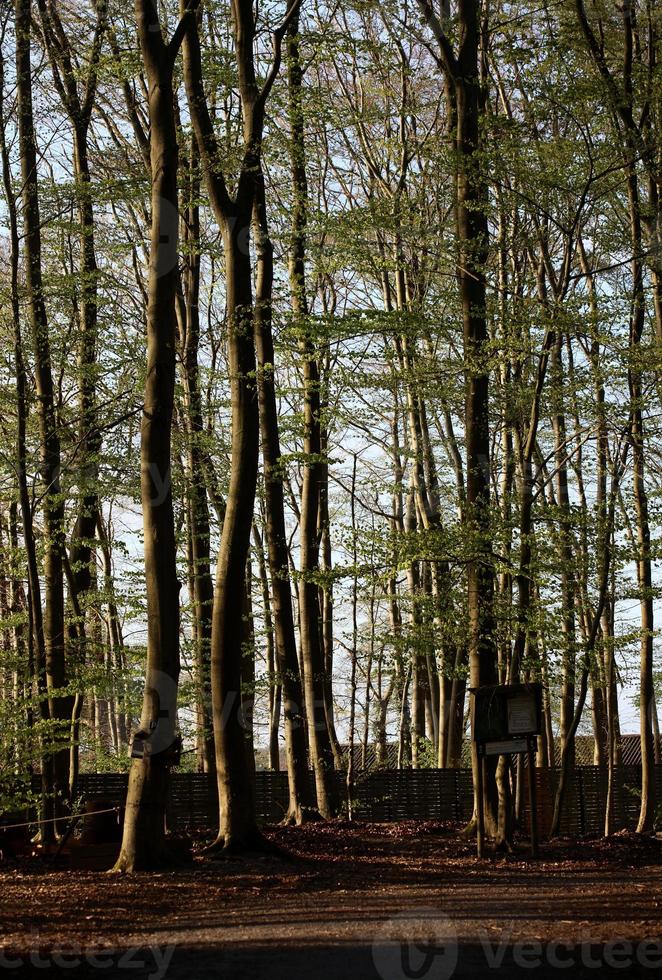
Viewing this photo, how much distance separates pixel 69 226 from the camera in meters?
14.4

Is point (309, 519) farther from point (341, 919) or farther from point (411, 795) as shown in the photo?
point (341, 919)

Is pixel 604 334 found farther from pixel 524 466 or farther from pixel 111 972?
pixel 111 972

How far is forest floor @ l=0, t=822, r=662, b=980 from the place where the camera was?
5.98 meters

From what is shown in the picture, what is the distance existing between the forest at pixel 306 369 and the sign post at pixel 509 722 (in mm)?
341

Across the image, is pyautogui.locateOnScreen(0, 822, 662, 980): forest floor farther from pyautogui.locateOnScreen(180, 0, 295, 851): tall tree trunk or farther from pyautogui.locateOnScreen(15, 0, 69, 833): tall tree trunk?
pyautogui.locateOnScreen(15, 0, 69, 833): tall tree trunk

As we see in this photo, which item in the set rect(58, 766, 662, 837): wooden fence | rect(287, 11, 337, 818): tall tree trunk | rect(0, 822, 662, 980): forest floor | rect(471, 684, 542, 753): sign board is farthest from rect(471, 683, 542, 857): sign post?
rect(58, 766, 662, 837): wooden fence

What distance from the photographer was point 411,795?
2006 centimetres

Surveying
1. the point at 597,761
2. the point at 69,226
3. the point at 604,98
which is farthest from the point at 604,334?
the point at 597,761

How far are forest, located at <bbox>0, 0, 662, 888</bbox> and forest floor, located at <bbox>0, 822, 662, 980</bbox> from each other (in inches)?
39.1

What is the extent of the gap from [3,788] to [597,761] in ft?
49.5

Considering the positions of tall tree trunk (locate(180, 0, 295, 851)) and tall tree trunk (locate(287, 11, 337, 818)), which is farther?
tall tree trunk (locate(287, 11, 337, 818))

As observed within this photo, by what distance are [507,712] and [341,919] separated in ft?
15.4

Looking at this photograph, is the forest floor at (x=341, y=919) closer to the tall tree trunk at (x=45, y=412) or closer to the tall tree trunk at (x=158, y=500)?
the tall tree trunk at (x=158, y=500)

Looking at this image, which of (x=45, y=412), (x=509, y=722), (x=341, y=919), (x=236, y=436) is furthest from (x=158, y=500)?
(x=341, y=919)
